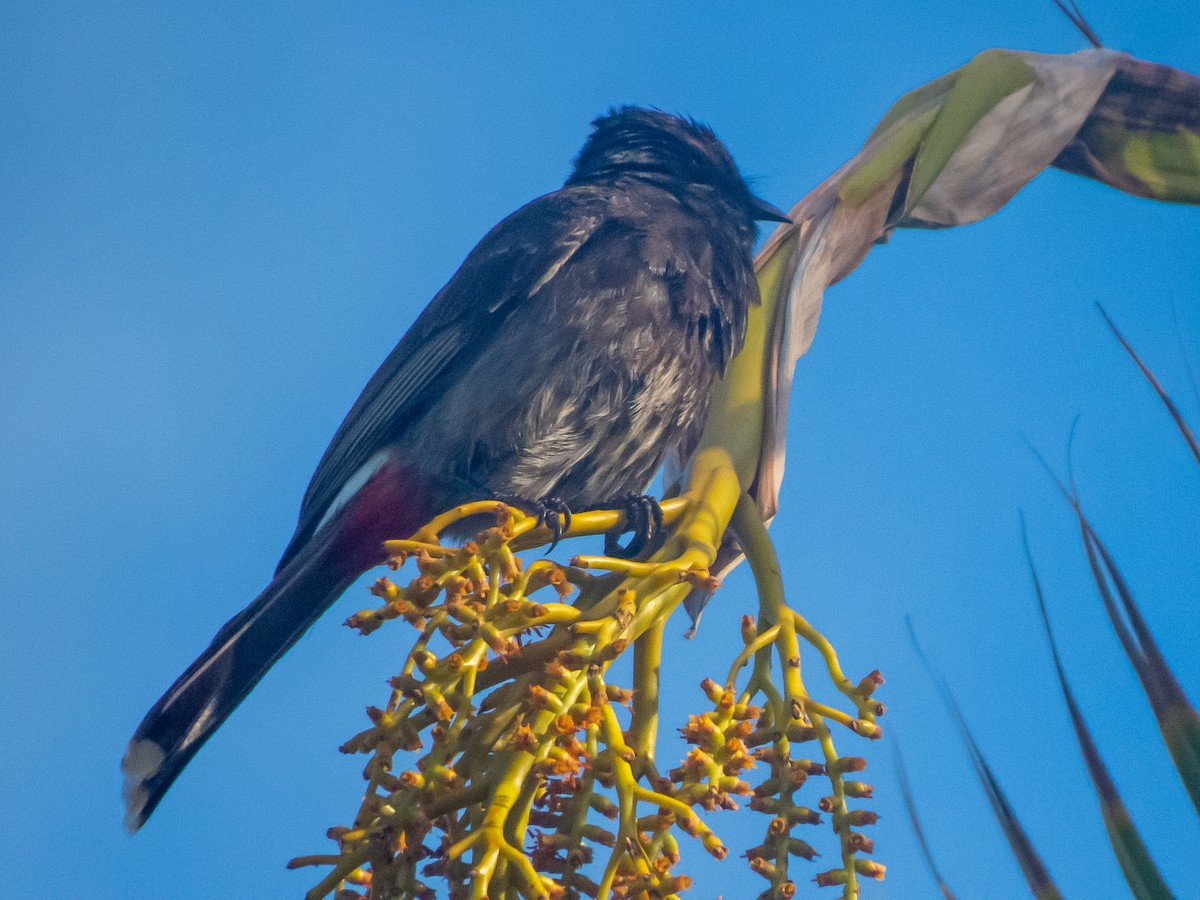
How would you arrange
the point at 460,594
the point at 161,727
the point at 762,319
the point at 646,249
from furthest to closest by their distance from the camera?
1. the point at 646,249
2. the point at 762,319
3. the point at 161,727
4. the point at 460,594

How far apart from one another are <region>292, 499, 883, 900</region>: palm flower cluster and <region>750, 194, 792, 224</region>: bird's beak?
2.54 feet

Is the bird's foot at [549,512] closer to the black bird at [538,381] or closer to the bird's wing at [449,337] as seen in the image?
the black bird at [538,381]

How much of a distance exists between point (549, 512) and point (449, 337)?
0.46 m

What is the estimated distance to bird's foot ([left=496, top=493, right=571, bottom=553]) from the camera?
103cm

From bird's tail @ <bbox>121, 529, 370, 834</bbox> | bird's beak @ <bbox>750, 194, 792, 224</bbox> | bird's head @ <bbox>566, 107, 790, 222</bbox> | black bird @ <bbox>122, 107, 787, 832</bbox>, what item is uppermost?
bird's head @ <bbox>566, 107, 790, 222</bbox>

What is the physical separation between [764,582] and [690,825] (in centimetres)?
31

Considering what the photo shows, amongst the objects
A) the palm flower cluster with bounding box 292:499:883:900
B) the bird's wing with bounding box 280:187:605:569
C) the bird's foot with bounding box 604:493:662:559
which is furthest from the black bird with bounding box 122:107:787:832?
the palm flower cluster with bounding box 292:499:883:900

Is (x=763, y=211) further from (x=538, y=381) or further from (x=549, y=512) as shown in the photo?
(x=549, y=512)

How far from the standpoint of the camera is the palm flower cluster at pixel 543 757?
2.53 ft

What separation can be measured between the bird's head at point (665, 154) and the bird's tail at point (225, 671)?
26.0 inches

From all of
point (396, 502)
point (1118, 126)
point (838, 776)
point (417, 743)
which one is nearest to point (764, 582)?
point (838, 776)

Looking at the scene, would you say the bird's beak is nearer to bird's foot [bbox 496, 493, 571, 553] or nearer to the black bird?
the black bird

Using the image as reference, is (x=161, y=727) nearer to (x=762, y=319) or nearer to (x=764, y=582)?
(x=764, y=582)

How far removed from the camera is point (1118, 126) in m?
1.43
